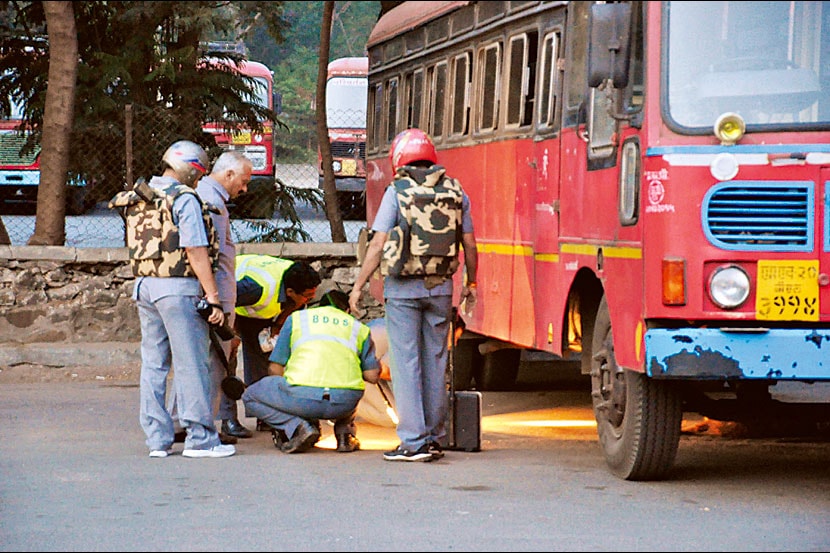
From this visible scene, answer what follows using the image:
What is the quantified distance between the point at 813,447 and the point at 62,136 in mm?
7988

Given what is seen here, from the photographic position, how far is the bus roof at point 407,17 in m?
12.3

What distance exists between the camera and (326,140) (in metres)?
17.1

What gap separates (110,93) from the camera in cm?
1606

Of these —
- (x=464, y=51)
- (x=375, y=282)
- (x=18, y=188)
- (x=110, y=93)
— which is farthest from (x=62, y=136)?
(x=18, y=188)

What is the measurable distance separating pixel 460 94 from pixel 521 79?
4.80ft

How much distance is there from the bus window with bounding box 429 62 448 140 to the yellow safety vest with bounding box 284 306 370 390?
323 cm

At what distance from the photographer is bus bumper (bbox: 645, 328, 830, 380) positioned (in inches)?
289

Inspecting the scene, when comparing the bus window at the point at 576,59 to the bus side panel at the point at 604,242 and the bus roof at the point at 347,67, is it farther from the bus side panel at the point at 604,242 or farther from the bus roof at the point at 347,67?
the bus roof at the point at 347,67

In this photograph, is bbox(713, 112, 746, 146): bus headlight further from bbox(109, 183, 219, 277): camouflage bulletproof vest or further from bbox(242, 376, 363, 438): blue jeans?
bbox(109, 183, 219, 277): camouflage bulletproof vest

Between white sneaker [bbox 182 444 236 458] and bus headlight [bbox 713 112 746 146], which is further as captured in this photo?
white sneaker [bbox 182 444 236 458]

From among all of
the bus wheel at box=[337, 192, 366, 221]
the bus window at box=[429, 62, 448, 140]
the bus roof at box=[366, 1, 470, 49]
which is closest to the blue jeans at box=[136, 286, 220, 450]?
the bus window at box=[429, 62, 448, 140]

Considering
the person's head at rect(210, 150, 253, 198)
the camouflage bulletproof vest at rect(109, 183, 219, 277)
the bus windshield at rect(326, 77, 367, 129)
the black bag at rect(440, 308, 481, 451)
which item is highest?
the bus windshield at rect(326, 77, 367, 129)

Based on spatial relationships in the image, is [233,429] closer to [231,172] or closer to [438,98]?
[231,172]

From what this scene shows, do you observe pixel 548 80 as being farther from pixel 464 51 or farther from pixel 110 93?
pixel 110 93
